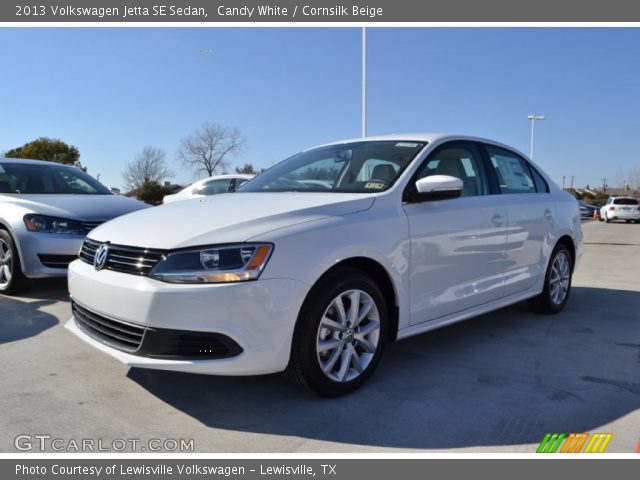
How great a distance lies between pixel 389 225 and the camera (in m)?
3.33

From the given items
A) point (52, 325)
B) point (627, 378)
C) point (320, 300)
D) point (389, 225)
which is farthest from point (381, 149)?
point (52, 325)

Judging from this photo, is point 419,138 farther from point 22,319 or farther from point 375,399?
point 22,319

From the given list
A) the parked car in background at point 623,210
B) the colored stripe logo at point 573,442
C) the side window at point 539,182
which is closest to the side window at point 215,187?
the side window at point 539,182

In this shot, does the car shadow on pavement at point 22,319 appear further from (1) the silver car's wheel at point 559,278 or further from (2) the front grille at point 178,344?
(1) the silver car's wheel at point 559,278

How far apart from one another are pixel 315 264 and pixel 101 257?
49.4 inches

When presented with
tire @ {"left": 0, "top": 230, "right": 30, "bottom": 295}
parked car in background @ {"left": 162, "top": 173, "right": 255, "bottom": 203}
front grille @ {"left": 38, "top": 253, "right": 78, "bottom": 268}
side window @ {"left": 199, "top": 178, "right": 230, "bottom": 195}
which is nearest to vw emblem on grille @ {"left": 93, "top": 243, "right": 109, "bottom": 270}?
front grille @ {"left": 38, "top": 253, "right": 78, "bottom": 268}

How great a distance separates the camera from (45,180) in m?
6.54

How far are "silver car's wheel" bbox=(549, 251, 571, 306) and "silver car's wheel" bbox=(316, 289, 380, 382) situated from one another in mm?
2620

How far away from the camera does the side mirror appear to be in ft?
11.4

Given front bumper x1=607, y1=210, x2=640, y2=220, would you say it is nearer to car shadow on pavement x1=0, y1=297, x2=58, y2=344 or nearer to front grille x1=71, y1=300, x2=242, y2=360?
car shadow on pavement x1=0, y1=297, x2=58, y2=344

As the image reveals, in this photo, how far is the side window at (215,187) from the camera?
11.2 metres

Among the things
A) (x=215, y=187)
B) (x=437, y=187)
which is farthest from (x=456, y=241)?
(x=215, y=187)
